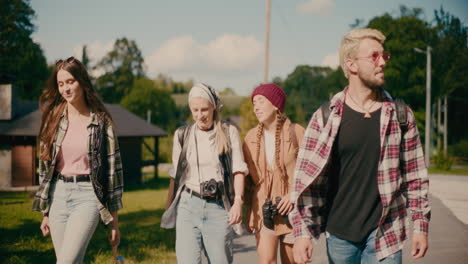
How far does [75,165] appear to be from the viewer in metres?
3.40

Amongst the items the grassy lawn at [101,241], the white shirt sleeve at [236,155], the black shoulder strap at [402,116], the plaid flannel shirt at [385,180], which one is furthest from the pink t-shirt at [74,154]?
the grassy lawn at [101,241]

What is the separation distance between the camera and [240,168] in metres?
3.59

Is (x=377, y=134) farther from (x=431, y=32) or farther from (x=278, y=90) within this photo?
(x=431, y=32)

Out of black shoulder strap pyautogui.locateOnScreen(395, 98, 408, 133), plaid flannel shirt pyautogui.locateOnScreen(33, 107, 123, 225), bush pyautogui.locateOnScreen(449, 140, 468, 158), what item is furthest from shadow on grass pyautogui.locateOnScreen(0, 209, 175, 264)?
bush pyautogui.locateOnScreen(449, 140, 468, 158)

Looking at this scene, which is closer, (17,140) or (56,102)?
(56,102)

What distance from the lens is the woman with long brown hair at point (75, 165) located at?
330 centimetres

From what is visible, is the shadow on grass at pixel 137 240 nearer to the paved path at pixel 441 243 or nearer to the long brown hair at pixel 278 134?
the paved path at pixel 441 243

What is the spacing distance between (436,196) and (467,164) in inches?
891

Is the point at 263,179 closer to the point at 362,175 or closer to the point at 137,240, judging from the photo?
the point at 362,175

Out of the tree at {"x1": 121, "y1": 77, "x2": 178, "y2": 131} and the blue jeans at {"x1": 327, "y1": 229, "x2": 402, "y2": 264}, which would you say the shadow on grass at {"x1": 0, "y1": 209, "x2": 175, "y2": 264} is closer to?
the blue jeans at {"x1": 327, "y1": 229, "x2": 402, "y2": 264}

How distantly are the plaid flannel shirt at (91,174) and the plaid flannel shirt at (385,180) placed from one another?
5.44ft

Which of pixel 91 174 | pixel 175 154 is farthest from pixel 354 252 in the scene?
pixel 91 174

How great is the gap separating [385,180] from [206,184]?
1.50 m

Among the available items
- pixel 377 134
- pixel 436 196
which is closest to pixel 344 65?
pixel 377 134
